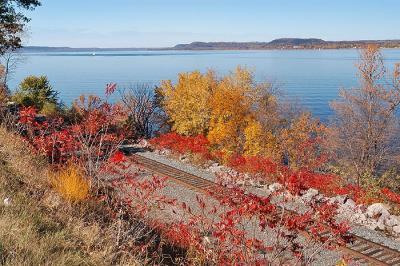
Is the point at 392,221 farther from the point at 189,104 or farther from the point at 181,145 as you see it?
the point at 189,104

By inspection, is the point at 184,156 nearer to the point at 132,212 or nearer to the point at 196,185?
the point at 196,185

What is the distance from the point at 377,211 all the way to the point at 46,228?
12.7m

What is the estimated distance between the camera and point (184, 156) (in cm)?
2605

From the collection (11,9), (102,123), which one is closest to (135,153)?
(11,9)

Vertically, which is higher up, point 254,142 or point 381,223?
point 381,223

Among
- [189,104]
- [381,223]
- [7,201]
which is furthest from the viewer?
[189,104]

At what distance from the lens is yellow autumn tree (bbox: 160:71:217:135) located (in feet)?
123

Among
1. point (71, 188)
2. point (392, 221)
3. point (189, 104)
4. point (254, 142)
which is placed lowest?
point (254, 142)

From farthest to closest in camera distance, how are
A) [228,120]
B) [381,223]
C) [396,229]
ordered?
[228,120] → [381,223] → [396,229]

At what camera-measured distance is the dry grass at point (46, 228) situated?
16.5 feet

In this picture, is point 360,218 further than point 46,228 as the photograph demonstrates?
Yes

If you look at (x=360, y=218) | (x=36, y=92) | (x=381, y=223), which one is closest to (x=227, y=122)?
(x=36, y=92)

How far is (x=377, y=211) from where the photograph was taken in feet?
51.1

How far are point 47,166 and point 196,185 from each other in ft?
27.9
